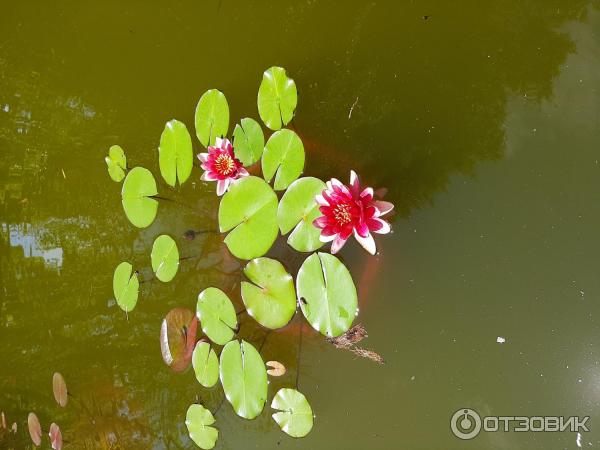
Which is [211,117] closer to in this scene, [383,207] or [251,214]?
[251,214]

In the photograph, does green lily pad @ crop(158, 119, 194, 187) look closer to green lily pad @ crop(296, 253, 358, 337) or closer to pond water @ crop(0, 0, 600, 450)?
pond water @ crop(0, 0, 600, 450)

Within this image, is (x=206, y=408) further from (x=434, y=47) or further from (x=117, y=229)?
(x=434, y=47)

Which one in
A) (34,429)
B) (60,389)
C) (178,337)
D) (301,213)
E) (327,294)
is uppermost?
(301,213)

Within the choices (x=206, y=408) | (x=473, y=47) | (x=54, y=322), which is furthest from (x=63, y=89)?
(x=473, y=47)

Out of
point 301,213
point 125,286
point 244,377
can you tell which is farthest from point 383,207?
point 125,286

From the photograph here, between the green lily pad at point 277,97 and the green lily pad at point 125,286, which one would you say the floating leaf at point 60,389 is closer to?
the green lily pad at point 125,286
